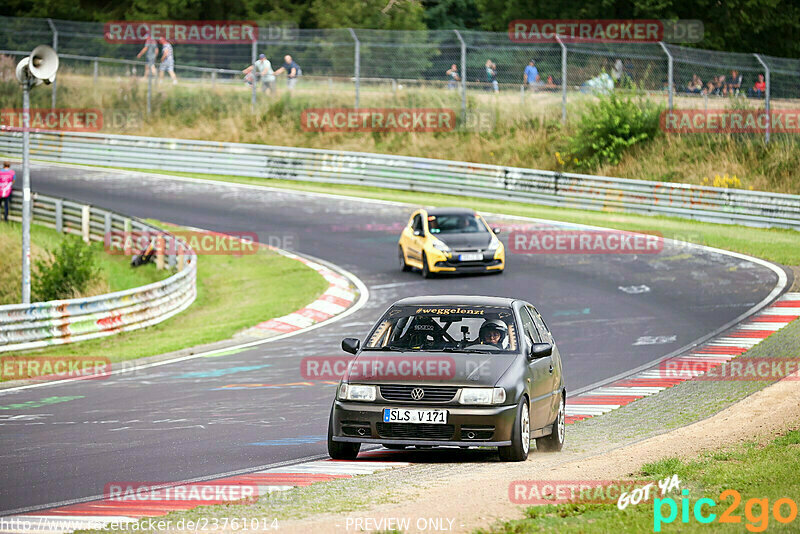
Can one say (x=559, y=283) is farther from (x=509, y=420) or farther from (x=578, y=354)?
(x=509, y=420)

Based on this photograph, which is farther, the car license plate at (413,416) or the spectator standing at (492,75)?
the spectator standing at (492,75)

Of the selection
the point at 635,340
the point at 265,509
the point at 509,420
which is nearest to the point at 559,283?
the point at 635,340

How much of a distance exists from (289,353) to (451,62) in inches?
Answer: 857

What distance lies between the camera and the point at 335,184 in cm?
3816

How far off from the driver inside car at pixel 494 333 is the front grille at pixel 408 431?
3.96 ft

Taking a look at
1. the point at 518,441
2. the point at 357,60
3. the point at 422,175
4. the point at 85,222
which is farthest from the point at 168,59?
the point at 518,441

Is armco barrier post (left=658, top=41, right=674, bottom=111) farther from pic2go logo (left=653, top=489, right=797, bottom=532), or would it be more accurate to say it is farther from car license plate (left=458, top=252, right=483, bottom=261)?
pic2go logo (left=653, top=489, right=797, bottom=532)

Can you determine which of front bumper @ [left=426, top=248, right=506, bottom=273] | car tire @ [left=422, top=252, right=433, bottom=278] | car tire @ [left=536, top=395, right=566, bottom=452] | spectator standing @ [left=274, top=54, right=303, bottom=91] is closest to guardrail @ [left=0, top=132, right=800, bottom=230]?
spectator standing @ [left=274, top=54, right=303, bottom=91]

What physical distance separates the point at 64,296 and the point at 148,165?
18014mm

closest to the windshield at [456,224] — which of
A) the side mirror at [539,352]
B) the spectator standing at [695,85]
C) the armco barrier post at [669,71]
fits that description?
the armco barrier post at [669,71]

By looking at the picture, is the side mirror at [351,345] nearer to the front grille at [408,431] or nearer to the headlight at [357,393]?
the headlight at [357,393]

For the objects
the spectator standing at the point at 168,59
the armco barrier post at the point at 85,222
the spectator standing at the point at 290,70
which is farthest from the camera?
the spectator standing at the point at 168,59

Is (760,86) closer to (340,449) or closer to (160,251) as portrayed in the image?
(160,251)

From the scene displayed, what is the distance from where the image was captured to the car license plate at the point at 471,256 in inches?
928
